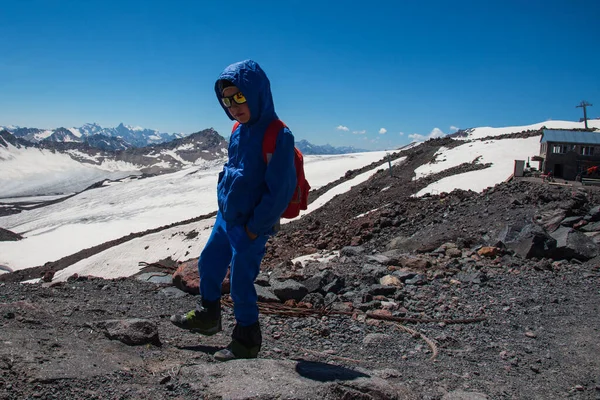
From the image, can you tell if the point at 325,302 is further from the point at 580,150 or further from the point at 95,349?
the point at 580,150

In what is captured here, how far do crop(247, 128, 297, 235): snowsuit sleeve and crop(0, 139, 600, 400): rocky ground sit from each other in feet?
3.36

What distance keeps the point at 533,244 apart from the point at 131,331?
7.33 meters

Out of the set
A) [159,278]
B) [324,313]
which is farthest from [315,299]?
[159,278]

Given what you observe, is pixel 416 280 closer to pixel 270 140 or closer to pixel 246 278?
pixel 246 278

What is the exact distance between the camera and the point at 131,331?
12.1 feet

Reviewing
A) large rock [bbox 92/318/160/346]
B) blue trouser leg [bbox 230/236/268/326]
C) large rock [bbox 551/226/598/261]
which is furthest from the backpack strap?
large rock [bbox 551/226/598/261]

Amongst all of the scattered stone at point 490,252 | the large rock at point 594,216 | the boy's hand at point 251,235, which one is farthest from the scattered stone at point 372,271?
the large rock at point 594,216

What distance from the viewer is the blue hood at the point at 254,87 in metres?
3.29

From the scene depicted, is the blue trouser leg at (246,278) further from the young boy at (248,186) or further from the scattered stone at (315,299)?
the scattered stone at (315,299)

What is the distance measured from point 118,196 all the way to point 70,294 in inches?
2359

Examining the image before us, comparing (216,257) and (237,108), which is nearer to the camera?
(237,108)

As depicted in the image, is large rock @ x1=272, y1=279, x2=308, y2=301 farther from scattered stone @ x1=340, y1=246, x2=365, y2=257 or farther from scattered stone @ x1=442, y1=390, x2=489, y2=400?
scattered stone @ x1=340, y1=246, x2=365, y2=257

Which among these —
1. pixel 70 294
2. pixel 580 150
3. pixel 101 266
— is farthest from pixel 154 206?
pixel 70 294

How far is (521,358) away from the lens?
4.08m
